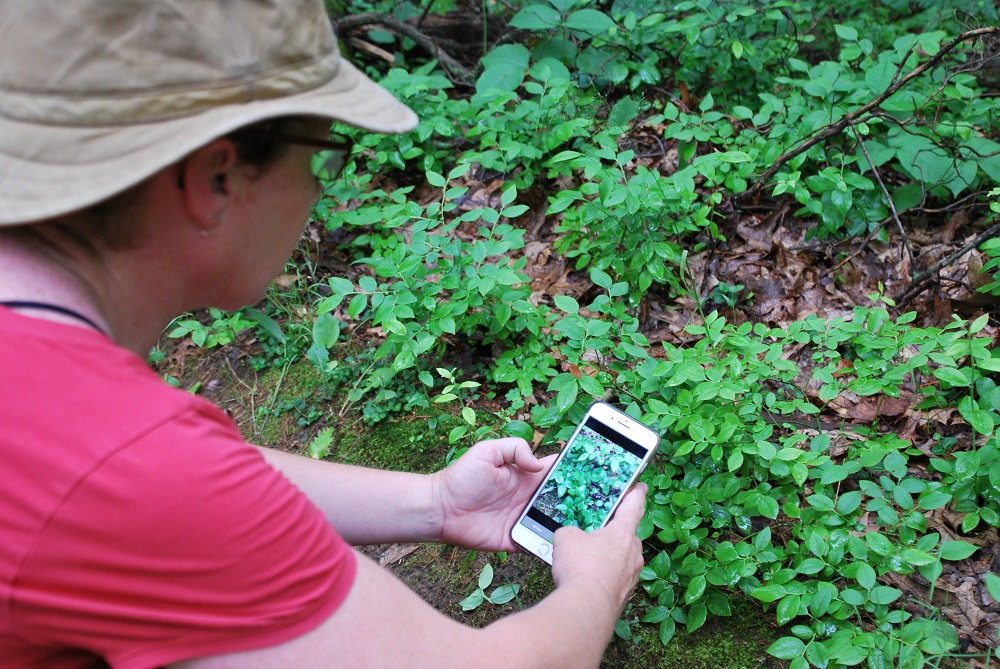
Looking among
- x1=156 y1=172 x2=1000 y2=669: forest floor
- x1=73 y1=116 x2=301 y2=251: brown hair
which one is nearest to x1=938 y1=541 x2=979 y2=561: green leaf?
x1=156 y1=172 x2=1000 y2=669: forest floor

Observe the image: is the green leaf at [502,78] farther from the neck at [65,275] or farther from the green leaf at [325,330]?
the neck at [65,275]

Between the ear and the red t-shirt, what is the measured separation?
0.26 meters

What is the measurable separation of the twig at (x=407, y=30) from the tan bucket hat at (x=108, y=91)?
3.97 meters

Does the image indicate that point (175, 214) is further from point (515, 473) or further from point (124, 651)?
point (515, 473)

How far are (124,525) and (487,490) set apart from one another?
1134mm

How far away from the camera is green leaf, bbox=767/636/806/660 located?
1.99 meters

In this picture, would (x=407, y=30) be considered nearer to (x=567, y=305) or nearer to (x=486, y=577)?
(x=567, y=305)

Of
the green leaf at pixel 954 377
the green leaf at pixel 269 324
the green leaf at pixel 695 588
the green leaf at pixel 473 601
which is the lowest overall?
the green leaf at pixel 269 324

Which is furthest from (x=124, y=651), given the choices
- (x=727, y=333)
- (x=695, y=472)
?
(x=727, y=333)

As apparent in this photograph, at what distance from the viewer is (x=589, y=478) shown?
2111mm

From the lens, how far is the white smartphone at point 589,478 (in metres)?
2.05

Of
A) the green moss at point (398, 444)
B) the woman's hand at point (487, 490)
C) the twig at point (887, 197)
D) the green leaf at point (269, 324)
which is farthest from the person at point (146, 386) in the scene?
the twig at point (887, 197)

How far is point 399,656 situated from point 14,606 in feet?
1.77

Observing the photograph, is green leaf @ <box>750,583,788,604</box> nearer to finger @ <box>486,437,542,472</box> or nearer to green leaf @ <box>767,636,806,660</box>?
green leaf @ <box>767,636,806,660</box>
